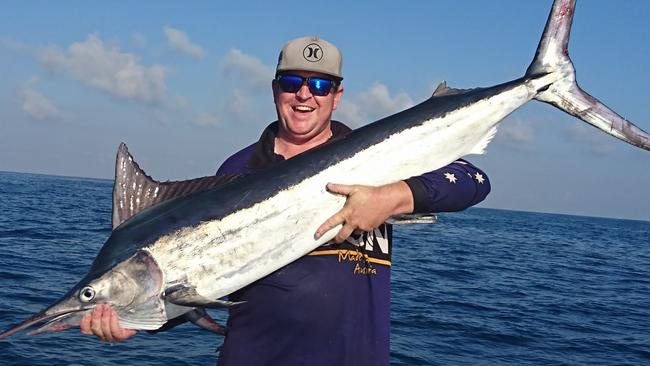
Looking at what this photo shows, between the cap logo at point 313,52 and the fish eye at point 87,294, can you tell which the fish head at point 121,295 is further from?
the cap logo at point 313,52

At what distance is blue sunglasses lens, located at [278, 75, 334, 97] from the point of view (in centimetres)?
390

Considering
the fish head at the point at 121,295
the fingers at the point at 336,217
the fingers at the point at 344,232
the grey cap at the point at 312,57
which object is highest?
the grey cap at the point at 312,57

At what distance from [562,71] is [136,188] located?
3075mm

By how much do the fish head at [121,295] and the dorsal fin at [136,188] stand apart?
0.53 m

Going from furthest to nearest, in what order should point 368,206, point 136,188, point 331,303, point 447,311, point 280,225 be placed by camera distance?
point 447,311
point 136,188
point 280,225
point 331,303
point 368,206

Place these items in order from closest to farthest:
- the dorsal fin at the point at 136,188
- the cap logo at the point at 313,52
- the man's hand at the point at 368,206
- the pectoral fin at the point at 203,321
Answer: the man's hand at the point at 368,206
the pectoral fin at the point at 203,321
the cap logo at the point at 313,52
the dorsal fin at the point at 136,188

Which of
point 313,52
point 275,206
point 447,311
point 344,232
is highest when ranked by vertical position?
point 313,52

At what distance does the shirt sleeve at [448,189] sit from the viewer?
343cm

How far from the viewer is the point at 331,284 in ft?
11.8

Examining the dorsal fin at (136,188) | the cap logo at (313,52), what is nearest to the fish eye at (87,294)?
the dorsal fin at (136,188)

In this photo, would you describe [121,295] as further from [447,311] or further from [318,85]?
[447,311]

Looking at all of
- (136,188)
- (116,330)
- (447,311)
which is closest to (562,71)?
(136,188)

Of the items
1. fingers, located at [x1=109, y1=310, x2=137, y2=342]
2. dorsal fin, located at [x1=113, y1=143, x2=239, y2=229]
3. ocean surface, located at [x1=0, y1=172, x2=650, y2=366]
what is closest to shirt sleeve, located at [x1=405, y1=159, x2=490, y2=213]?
dorsal fin, located at [x1=113, y1=143, x2=239, y2=229]

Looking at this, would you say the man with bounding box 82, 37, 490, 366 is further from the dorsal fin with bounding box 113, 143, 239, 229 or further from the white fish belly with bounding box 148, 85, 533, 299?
the dorsal fin with bounding box 113, 143, 239, 229
